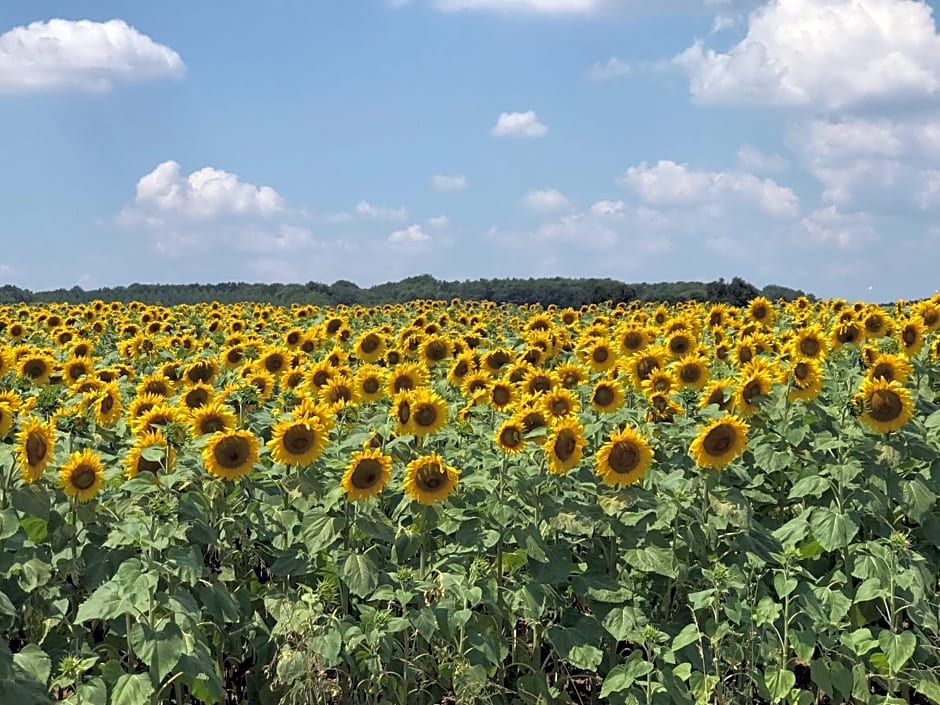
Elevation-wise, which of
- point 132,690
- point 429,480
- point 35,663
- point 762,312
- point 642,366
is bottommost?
point 132,690

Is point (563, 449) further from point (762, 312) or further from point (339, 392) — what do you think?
point (762, 312)

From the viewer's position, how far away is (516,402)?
7930 millimetres

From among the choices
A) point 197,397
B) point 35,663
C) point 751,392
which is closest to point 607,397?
point 751,392

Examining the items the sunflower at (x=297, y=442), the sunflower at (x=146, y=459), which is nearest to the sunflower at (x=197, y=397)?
the sunflower at (x=146, y=459)

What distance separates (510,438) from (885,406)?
2750 millimetres

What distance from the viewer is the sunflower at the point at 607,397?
27.2ft

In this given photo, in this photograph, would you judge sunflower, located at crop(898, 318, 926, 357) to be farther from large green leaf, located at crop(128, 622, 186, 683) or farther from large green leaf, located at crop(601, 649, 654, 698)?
large green leaf, located at crop(128, 622, 186, 683)

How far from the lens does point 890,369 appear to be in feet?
26.1

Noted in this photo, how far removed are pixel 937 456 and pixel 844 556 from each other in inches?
47.8

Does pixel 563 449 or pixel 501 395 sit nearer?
pixel 563 449

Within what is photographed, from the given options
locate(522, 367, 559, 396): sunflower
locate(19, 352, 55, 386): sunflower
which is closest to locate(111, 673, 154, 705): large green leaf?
locate(522, 367, 559, 396): sunflower

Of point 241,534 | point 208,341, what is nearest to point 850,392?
point 241,534

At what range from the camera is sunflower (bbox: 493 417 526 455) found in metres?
6.60

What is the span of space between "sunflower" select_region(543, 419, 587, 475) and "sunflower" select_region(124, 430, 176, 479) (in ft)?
7.82
